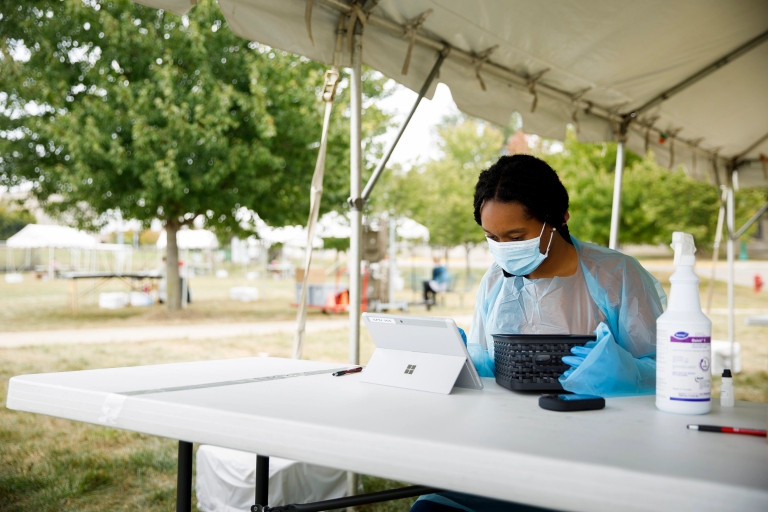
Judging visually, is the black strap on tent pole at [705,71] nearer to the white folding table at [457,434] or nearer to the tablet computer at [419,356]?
the white folding table at [457,434]

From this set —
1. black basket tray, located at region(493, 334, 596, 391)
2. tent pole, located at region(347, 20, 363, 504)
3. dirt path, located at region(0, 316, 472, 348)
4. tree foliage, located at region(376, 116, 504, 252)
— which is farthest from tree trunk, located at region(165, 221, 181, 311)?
black basket tray, located at region(493, 334, 596, 391)

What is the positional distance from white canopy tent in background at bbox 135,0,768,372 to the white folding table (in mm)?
1414

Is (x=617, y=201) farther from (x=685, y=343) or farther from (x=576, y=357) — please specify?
(x=685, y=343)

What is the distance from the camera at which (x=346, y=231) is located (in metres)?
16.6

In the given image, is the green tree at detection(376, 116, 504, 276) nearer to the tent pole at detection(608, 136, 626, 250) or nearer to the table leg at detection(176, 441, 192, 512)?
the tent pole at detection(608, 136, 626, 250)

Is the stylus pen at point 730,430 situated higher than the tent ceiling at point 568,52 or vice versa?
the tent ceiling at point 568,52

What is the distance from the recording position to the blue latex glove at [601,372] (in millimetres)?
1433

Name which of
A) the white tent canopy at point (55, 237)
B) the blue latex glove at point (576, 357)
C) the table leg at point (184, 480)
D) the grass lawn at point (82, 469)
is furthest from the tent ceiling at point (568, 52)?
the white tent canopy at point (55, 237)

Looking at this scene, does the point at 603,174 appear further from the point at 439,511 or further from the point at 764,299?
the point at 439,511

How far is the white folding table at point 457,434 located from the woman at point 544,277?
500mm

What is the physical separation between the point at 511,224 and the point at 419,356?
65 centimetres

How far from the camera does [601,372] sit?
4.72 ft

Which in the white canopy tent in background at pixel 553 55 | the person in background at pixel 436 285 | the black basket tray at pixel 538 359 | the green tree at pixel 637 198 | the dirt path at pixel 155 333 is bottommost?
the dirt path at pixel 155 333

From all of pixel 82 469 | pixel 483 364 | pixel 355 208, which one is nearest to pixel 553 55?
pixel 355 208
